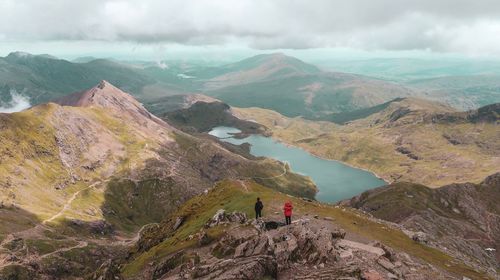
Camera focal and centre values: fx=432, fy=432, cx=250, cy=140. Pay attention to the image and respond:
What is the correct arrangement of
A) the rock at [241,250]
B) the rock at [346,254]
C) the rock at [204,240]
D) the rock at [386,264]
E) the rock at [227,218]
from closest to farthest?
the rock at [386,264] < the rock at [346,254] < the rock at [241,250] < the rock at [204,240] < the rock at [227,218]

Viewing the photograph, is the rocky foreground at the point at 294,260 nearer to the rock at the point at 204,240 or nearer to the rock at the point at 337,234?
the rock at the point at 337,234

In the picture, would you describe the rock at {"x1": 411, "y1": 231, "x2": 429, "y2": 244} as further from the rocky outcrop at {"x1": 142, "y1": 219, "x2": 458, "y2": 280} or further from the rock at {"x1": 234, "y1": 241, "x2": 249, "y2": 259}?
the rock at {"x1": 234, "y1": 241, "x2": 249, "y2": 259}

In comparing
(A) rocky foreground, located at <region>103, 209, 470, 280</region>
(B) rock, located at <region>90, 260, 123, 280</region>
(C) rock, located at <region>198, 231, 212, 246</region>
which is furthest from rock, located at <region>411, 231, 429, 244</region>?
(B) rock, located at <region>90, 260, 123, 280</region>

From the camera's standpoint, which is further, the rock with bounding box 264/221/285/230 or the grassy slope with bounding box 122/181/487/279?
the grassy slope with bounding box 122/181/487/279

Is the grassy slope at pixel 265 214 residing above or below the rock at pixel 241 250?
below

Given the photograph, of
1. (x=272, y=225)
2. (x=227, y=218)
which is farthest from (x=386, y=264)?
(x=227, y=218)

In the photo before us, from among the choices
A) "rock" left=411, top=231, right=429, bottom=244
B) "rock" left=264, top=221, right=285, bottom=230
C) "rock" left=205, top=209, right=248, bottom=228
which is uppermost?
"rock" left=264, top=221, right=285, bottom=230

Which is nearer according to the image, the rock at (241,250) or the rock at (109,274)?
the rock at (241,250)

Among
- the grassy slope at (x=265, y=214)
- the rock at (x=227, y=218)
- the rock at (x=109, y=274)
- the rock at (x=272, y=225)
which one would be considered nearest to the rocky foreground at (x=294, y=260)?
the rock at (x=272, y=225)

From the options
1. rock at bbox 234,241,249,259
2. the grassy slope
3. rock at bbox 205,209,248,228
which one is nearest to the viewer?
rock at bbox 234,241,249,259

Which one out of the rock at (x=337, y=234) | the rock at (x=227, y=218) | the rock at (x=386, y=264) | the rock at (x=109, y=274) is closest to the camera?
the rock at (x=386, y=264)

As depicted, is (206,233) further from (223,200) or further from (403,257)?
(223,200)

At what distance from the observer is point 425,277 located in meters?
51.4

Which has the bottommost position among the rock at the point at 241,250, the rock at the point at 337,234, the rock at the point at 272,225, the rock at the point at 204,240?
the rock at the point at 204,240
